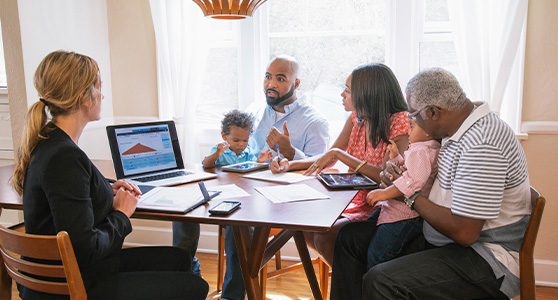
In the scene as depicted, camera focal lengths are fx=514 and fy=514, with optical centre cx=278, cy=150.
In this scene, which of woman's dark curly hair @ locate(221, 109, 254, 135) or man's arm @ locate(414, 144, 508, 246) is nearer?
man's arm @ locate(414, 144, 508, 246)

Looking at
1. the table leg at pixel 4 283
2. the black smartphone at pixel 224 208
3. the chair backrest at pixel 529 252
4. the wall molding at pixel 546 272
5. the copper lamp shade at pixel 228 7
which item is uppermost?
the copper lamp shade at pixel 228 7

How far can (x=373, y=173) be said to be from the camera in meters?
2.25

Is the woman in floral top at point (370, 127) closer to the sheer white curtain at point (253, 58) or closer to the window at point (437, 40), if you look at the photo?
the window at point (437, 40)

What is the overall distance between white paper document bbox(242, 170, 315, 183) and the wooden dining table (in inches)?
1.4

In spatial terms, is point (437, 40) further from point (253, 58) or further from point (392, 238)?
point (392, 238)

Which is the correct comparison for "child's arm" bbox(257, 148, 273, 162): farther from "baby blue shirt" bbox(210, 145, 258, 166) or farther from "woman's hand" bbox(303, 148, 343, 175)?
"woman's hand" bbox(303, 148, 343, 175)

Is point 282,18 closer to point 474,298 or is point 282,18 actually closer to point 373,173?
point 373,173

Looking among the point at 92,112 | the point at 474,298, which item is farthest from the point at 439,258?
the point at 92,112

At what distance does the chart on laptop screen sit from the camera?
90.5 inches

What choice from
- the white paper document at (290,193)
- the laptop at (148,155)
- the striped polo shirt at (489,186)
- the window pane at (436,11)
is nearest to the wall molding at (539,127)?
the window pane at (436,11)

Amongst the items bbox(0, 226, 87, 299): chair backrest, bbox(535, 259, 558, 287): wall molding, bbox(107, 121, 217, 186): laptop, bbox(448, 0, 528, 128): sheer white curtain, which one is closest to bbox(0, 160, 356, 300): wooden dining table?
bbox(107, 121, 217, 186): laptop

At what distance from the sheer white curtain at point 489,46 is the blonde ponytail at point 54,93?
2.10m

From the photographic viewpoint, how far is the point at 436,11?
312 centimetres

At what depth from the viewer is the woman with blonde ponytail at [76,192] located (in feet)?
4.94
